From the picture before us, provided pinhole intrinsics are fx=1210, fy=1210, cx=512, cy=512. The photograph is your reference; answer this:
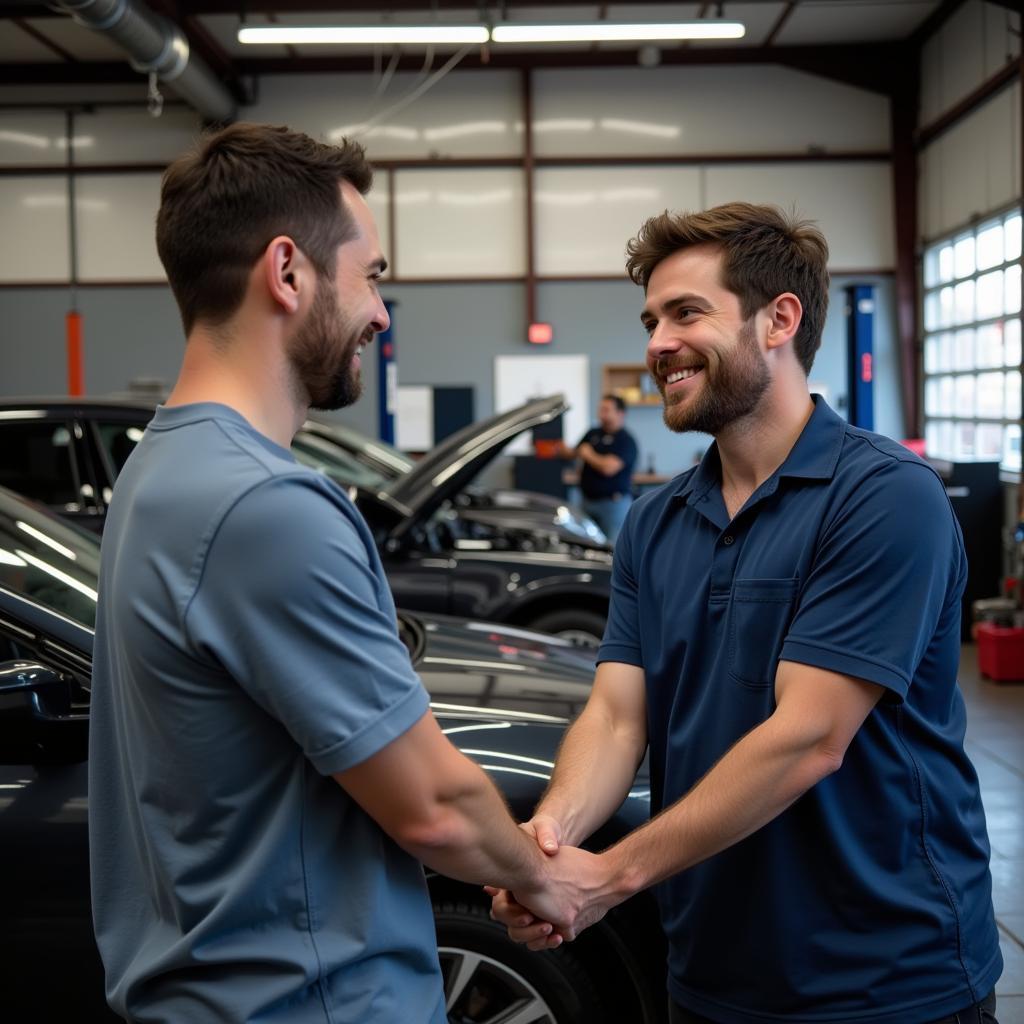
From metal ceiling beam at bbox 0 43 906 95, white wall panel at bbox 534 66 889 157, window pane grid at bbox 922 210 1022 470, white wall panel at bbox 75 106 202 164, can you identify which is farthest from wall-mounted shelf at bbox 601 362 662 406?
white wall panel at bbox 75 106 202 164

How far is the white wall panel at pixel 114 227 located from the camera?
15344mm

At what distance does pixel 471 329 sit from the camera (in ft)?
50.3

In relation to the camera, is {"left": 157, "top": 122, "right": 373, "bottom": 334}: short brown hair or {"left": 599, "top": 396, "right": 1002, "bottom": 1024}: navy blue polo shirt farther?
{"left": 599, "top": 396, "right": 1002, "bottom": 1024}: navy blue polo shirt

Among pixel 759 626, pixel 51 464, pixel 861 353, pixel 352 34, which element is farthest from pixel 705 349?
pixel 352 34

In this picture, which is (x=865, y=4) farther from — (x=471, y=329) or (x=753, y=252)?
(x=753, y=252)

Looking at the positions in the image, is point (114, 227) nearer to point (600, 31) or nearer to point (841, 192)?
point (600, 31)

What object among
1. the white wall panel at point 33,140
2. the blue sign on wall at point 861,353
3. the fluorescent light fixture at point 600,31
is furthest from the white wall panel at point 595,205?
the blue sign on wall at point 861,353

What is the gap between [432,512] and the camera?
5.37m

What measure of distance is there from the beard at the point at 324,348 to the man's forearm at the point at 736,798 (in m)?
0.70

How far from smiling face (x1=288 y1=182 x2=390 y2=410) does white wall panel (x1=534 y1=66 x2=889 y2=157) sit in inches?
569

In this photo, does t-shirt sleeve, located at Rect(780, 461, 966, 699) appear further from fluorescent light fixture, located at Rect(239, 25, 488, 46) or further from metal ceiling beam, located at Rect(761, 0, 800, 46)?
metal ceiling beam, located at Rect(761, 0, 800, 46)

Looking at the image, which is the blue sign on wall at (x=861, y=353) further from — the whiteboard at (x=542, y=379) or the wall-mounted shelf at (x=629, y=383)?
the whiteboard at (x=542, y=379)

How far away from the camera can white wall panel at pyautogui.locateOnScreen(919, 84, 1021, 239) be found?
11.5 metres

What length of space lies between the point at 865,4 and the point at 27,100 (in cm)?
1027
